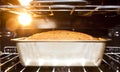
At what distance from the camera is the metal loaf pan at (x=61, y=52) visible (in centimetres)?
92

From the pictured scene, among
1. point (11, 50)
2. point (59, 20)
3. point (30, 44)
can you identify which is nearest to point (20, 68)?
point (30, 44)

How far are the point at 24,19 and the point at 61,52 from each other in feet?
1.34

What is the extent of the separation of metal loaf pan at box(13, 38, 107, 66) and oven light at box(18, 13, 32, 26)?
344 millimetres

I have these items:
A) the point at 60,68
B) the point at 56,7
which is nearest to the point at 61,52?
the point at 60,68

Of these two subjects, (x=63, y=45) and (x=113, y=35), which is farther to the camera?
(x=113, y=35)

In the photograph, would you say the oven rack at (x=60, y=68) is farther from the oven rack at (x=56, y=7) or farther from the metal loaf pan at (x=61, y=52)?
the oven rack at (x=56, y=7)

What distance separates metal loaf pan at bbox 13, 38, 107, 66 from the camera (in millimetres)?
924

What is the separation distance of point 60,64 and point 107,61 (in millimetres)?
274

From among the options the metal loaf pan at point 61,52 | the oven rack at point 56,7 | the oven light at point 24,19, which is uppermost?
the oven rack at point 56,7

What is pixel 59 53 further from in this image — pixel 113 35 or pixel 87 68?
pixel 113 35

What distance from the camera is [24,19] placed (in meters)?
1.25

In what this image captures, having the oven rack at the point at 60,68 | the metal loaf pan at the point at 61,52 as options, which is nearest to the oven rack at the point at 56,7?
the metal loaf pan at the point at 61,52

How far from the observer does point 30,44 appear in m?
0.93

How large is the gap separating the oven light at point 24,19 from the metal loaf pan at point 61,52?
0.34m
